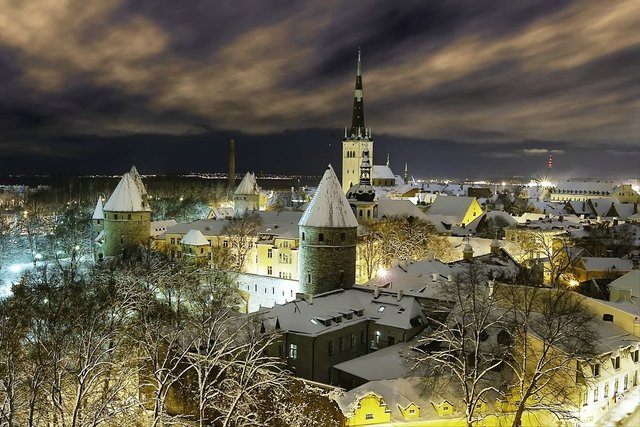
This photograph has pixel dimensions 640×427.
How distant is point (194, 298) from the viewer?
111 ft

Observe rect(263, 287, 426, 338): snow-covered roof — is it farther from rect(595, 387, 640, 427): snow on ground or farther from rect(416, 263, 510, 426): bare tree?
rect(595, 387, 640, 427): snow on ground

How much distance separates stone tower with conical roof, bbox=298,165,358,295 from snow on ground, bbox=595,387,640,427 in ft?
50.7

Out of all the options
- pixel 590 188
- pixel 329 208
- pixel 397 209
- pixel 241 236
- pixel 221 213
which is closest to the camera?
pixel 329 208

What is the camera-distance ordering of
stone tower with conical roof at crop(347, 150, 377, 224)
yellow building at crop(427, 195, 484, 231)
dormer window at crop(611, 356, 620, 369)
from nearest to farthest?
dormer window at crop(611, 356, 620, 369)
stone tower with conical roof at crop(347, 150, 377, 224)
yellow building at crop(427, 195, 484, 231)

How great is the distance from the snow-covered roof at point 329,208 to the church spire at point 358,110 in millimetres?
52657

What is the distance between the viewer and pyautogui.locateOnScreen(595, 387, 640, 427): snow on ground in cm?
2225

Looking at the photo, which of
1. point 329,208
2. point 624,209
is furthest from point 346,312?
point 624,209

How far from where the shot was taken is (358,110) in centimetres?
8606

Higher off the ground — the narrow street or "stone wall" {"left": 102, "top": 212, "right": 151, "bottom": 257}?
"stone wall" {"left": 102, "top": 212, "right": 151, "bottom": 257}

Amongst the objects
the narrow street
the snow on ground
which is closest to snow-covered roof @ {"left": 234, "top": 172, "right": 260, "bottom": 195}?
the snow on ground

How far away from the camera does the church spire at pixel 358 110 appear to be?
84312mm

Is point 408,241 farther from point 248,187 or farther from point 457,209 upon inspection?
point 248,187

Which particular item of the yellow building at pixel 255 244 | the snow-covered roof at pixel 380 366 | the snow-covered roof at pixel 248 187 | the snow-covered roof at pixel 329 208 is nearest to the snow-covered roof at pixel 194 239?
the yellow building at pixel 255 244

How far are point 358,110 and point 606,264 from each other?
5325 centimetres
